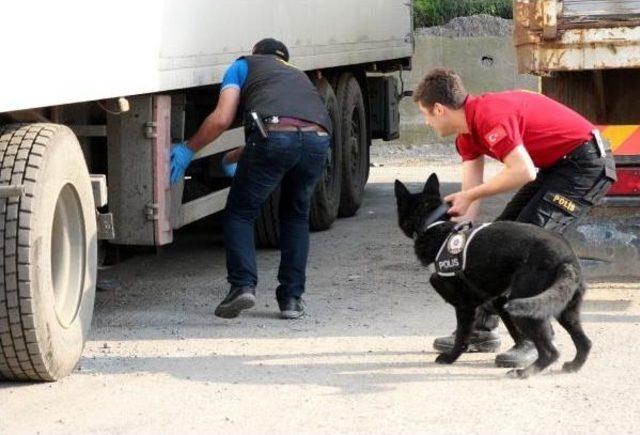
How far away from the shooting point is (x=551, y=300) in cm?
590

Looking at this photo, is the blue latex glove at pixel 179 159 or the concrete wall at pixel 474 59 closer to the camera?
the blue latex glove at pixel 179 159

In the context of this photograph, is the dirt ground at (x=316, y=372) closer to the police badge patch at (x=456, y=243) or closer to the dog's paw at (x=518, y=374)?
the dog's paw at (x=518, y=374)

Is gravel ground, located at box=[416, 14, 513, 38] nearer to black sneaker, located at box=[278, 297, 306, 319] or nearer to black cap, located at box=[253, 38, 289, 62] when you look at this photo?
black cap, located at box=[253, 38, 289, 62]

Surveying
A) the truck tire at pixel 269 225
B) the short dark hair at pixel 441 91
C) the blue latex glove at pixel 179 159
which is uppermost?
the short dark hair at pixel 441 91

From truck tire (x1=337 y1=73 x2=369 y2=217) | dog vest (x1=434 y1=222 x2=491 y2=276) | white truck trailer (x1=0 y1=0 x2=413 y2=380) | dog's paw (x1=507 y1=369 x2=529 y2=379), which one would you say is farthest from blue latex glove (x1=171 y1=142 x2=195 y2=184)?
truck tire (x1=337 y1=73 x2=369 y2=217)

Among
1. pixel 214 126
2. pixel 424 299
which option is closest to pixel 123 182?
pixel 214 126

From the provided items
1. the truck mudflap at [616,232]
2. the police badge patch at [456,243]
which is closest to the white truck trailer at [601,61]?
the truck mudflap at [616,232]

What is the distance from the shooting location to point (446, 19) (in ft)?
63.9

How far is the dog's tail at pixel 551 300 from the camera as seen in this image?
5895mm

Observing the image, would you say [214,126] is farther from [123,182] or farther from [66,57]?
[66,57]

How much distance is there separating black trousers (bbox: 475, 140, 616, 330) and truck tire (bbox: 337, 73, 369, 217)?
551 centimetres

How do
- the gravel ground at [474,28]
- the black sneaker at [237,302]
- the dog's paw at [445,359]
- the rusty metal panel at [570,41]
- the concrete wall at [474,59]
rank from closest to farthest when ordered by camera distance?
the dog's paw at [445,359] < the black sneaker at [237,302] < the rusty metal panel at [570,41] < the concrete wall at [474,59] < the gravel ground at [474,28]

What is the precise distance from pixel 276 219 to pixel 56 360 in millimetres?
4163

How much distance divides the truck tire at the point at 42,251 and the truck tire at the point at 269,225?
3.54 m
